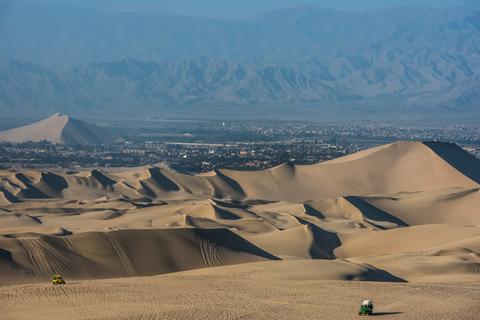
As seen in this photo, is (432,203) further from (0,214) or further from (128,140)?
(128,140)

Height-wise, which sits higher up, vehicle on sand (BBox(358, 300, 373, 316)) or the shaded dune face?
vehicle on sand (BBox(358, 300, 373, 316))

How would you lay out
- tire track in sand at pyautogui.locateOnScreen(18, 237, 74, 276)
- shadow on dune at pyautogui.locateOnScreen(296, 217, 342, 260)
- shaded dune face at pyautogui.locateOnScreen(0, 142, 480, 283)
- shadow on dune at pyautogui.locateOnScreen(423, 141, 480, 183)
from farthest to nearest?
1. shadow on dune at pyautogui.locateOnScreen(423, 141, 480, 183)
2. shadow on dune at pyautogui.locateOnScreen(296, 217, 342, 260)
3. shaded dune face at pyautogui.locateOnScreen(0, 142, 480, 283)
4. tire track in sand at pyautogui.locateOnScreen(18, 237, 74, 276)

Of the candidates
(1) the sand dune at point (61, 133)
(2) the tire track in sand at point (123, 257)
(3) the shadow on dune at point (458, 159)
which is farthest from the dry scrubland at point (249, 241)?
(1) the sand dune at point (61, 133)

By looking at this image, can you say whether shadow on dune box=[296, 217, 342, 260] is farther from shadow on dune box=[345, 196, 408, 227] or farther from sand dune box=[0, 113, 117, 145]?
sand dune box=[0, 113, 117, 145]

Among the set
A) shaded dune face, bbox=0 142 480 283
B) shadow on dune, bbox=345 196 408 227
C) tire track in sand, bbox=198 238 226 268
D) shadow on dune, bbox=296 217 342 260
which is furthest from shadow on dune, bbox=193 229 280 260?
shadow on dune, bbox=345 196 408 227

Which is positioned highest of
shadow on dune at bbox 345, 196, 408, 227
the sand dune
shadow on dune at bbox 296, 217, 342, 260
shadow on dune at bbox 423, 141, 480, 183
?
shadow on dune at bbox 423, 141, 480, 183

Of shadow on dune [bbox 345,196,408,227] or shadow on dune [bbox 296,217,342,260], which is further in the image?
shadow on dune [bbox 345,196,408,227]

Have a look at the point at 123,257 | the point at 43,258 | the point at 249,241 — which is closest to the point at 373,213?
the point at 249,241
